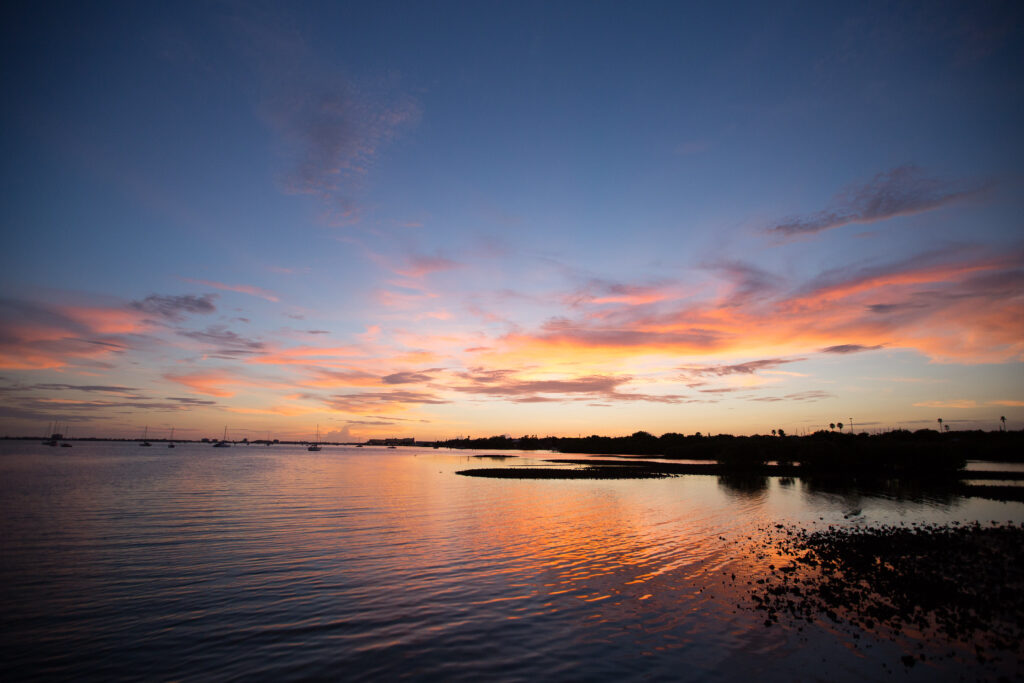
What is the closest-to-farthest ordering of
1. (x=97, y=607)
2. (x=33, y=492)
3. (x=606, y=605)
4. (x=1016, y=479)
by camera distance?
(x=97, y=607) < (x=606, y=605) < (x=33, y=492) < (x=1016, y=479)

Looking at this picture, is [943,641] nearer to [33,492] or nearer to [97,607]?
[97,607]

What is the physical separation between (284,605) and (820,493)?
7095cm

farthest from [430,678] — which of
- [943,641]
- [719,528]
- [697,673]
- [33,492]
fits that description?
[33,492]

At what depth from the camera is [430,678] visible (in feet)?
48.0

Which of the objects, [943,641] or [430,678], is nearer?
[430,678]

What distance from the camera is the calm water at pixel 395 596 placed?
51.2 ft

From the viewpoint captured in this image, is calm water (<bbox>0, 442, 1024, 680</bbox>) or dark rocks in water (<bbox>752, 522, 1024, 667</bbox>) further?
dark rocks in water (<bbox>752, 522, 1024, 667</bbox>)

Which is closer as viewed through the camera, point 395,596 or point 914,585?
point 395,596

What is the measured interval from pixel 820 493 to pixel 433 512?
179ft

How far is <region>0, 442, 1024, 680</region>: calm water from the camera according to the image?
15617 millimetres

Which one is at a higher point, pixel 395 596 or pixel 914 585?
pixel 914 585

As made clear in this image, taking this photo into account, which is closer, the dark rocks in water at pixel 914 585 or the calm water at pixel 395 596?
the calm water at pixel 395 596

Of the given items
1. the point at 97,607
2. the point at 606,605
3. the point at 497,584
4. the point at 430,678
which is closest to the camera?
the point at 430,678

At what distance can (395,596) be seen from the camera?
73.0ft
